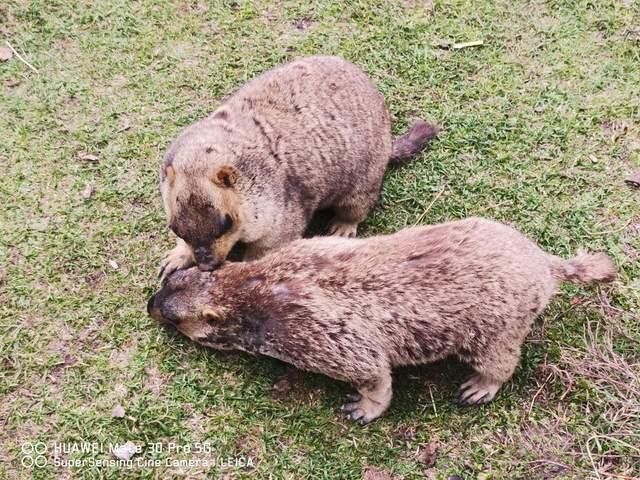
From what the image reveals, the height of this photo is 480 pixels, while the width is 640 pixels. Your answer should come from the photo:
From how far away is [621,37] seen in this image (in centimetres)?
685

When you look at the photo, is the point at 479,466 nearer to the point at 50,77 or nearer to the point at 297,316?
the point at 297,316

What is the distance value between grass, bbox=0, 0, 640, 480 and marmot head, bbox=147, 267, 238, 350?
27cm

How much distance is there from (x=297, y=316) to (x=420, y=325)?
79 cm

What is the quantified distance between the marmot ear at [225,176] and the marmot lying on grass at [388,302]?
0.59m

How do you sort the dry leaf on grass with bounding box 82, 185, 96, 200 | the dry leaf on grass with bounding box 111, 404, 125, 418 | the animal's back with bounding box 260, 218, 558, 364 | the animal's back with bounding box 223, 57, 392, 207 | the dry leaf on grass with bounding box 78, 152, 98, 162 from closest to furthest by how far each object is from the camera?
the animal's back with bounding box 260, 218, 558, 364, the dry leaf on grass with bounding box 111, 404, 125, 418, the animal's back with bounding box 223, 57, 392, 207, the dry leaf on grass with bounding box 82, 185, 96, 200, the dry leaf on grass with bounding box 78, 152, 98, 162

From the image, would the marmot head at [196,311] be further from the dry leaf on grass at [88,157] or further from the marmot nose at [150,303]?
the dry leaf on grass at [88,157]

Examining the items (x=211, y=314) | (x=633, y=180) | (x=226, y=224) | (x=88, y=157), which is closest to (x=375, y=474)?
(x=211, y=314)

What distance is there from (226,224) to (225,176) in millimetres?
333

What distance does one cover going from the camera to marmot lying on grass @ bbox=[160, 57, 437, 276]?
488 cm

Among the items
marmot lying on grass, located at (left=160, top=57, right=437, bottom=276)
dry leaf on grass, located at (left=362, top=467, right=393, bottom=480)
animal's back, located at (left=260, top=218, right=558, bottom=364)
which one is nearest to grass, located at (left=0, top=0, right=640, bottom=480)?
dry leaf on grass, located at (left=362, top=467, right=393, bottom=480)

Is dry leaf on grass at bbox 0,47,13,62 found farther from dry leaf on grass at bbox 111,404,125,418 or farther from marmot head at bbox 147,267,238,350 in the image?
dry leaf on grass at bbox 111,404,125,418

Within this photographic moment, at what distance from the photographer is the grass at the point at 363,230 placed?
4863 millimetres

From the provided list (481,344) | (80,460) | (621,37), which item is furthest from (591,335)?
(80,460)

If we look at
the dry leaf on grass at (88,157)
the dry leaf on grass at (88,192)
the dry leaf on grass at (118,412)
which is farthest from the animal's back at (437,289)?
the dry leaf on grass at (88,157)
